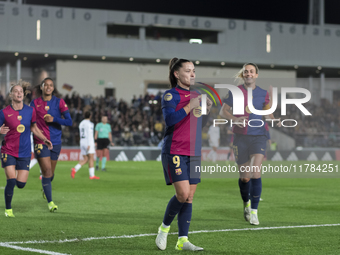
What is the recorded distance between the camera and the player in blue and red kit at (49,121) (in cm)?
944

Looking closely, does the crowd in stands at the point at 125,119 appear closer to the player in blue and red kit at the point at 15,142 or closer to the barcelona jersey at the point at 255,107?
the player in blue and red kit at the point at 15,142

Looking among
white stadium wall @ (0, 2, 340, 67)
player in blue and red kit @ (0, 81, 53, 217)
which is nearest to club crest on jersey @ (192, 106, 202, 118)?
player in blue and red kit @ (0, 81, 53, 217)

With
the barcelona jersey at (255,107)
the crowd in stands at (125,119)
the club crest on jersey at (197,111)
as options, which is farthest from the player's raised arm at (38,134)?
the crowd in stands at (125,119)

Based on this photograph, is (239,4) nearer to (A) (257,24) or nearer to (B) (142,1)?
(A) (257,24)

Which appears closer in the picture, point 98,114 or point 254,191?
point 254,191

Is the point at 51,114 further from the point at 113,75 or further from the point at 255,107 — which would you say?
the point at 113,75

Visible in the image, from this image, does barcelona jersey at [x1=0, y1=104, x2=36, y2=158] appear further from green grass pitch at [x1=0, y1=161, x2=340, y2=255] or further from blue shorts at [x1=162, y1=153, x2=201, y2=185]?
blue shorts at [x1=162, y1=153, x2=201, y2=185]

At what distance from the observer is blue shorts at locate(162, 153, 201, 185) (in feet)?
19.4

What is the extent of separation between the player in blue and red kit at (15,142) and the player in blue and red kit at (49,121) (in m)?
0.57

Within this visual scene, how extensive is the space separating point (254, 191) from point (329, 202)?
3.96 meters

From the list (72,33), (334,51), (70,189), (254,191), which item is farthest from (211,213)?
(334,51)

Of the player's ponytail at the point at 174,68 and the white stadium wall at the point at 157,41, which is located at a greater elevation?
the white stadium wall at the point at 157,41

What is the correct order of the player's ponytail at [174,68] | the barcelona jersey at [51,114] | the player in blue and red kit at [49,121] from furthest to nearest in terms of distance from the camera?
the barcelona jersey at [51,114] < the player in blue and red kit at [49,121] < the player's ponytail at [174,68]

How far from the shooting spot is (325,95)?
158 ft
